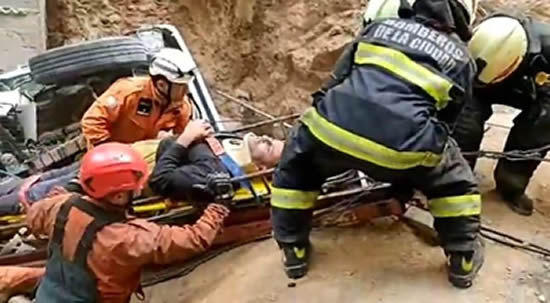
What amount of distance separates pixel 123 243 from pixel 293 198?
0.75 meters

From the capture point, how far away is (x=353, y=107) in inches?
149

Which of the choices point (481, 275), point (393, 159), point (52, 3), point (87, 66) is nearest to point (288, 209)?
point (393, 159)

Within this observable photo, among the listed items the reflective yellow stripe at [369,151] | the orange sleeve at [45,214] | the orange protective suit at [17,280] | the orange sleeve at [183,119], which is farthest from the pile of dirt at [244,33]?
the reflective yellow stripe at [369,151]

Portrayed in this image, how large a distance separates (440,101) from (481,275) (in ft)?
2.79

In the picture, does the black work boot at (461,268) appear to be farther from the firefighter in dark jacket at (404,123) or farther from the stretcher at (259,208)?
the stretcher at (259,208)

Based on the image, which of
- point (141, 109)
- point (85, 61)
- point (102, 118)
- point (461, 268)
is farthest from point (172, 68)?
point (461, 268)

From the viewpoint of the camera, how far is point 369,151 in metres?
3.76

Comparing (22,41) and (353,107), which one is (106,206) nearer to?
(353,107)

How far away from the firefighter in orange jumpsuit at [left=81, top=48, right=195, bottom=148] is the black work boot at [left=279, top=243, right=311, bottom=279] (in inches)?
51.7

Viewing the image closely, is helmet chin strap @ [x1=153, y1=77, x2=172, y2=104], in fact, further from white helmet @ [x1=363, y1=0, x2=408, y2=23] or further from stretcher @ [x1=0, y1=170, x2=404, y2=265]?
white helmet @ [x1=363, y1=0, x2=408, y2=23]

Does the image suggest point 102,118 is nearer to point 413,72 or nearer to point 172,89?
point 172,89

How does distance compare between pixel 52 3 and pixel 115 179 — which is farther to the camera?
pixel 52 3

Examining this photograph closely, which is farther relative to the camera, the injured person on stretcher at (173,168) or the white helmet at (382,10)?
the injured person on stretcher at (173,168)

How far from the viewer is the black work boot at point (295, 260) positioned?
4219 mm
